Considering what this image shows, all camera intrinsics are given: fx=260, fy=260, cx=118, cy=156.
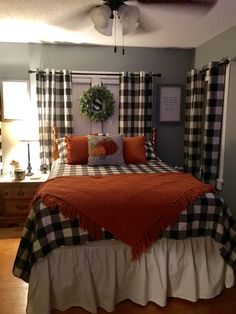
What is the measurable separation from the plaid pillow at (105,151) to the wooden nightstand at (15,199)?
2.56 feet

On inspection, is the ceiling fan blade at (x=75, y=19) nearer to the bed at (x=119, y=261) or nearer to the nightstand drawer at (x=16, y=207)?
the bed at (x=119, y=261)

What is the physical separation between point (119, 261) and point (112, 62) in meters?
2.74

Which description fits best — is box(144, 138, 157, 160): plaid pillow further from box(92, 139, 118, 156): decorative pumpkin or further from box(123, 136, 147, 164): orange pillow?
box(92, 139, 118, 156): decorative pumpkin

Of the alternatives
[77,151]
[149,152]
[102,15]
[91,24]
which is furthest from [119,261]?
[91,24]

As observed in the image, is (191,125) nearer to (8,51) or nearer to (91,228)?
(91,228)

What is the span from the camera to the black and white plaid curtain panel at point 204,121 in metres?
2.94

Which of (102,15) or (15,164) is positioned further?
(15,164)

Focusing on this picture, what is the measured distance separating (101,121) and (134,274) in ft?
7.49

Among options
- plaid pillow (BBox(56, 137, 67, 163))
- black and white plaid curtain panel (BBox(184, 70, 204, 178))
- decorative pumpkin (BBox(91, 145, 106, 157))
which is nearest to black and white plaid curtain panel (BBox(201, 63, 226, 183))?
black and white plaid curtain panel (BBox(184, 70, 204, 178))

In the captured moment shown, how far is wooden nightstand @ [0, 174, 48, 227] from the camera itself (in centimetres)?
307

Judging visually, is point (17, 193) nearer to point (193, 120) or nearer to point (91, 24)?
point (91, 24)

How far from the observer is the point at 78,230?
1.71m

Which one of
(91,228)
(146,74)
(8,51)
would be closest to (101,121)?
(146,74)

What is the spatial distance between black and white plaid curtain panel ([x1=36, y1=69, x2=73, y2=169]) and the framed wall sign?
Answer: 4.29 feet
